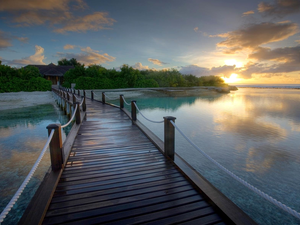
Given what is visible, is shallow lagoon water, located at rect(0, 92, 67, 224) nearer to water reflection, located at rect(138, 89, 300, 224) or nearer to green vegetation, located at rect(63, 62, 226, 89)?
water reflection, located at rect(138, 89, 300, 224)

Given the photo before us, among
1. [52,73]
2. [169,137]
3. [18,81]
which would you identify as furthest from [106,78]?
[169,137]

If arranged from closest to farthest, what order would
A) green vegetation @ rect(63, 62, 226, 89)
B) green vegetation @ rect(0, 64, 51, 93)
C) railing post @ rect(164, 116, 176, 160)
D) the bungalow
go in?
1. railing post @ rect(164, 116, 176, 160)
2. green vegetation @ rect(0, 64, 51, 93)
3. green vegetation @ rect(63, 62, 226, 89)
4. the bungalow

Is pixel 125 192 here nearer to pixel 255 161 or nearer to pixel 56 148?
pixel 56 148

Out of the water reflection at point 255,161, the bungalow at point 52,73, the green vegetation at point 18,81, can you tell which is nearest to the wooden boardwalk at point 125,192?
the water reflection at point 255,161

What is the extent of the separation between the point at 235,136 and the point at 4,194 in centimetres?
900

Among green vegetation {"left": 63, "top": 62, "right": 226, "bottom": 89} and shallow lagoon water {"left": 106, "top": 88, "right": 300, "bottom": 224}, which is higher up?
green vegetation {"left": 63, "top": 62, "right": 226, "bottom": 89}

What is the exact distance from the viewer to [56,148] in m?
3.27

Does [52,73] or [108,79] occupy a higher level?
[52,73]

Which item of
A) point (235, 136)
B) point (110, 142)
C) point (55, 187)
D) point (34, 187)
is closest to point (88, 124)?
point (110, 142)

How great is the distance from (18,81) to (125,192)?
3057 cm

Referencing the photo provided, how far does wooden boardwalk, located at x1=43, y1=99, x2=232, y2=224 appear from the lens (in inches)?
89.5

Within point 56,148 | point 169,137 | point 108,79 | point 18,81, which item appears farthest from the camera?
point 108,79

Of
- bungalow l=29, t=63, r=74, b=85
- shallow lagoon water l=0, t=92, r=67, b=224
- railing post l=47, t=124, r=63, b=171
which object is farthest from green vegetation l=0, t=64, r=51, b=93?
railing post l=47, t=124, r=63, b=171

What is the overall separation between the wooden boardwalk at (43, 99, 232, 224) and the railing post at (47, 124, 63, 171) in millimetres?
211
